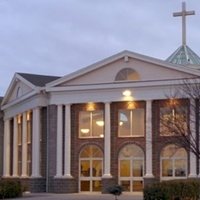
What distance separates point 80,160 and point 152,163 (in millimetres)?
5336

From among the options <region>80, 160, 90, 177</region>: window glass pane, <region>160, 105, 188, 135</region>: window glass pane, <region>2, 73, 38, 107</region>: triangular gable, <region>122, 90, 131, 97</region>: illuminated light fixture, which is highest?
<region>2, 73, 38, 107</region>: triangular gable

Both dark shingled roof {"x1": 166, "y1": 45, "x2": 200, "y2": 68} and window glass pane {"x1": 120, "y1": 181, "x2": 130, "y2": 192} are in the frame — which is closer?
window glass pane {"x1": 120, "y1": 181, "x2": 130, "y2": 192}

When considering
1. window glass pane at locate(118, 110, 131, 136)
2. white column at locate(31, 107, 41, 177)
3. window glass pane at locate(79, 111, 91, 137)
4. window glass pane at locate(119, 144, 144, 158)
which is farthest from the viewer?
white column at locate(31, 107, 41, 177)

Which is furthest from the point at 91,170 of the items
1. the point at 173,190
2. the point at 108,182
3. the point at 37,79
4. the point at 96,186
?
the point at 173,190

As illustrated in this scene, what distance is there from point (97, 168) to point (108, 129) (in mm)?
2921

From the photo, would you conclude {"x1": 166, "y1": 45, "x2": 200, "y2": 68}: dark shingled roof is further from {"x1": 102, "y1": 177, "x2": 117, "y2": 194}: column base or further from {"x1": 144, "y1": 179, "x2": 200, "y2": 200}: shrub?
{"x1": 144, "y1": 179, "x2": 200, "y2": 200}: shrub

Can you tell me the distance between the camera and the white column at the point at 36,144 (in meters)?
47.1

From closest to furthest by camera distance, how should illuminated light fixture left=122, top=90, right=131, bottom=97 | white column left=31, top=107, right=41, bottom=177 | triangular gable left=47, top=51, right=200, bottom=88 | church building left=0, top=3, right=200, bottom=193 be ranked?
triangular gable left=47, top=51, right=200, bottom=88
church building left=0, top=3, right=200, bottom=193
illuminated light fixture left=122, top=90, right=131, bottom=97
white column left=31, top=107, right=41, bottom=177

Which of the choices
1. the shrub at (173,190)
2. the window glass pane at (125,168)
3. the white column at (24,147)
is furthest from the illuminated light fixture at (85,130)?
the shrub at (173,190)

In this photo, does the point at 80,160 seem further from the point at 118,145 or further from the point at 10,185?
the point at 10,185

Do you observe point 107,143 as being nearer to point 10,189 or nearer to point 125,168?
point 125,168

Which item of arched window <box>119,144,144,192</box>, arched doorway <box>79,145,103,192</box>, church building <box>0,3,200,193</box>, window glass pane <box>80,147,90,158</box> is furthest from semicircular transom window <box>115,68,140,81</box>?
window glass pane <box>80,147,90,158</box>

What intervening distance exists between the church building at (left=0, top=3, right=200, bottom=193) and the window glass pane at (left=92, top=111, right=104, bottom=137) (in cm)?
7

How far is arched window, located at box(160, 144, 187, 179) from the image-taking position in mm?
42781
